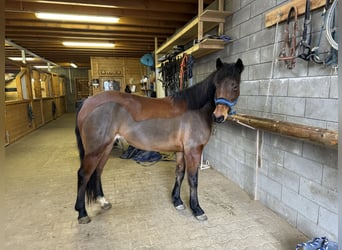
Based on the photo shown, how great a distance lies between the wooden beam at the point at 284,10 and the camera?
171 cm

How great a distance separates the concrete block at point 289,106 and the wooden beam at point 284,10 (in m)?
0.70

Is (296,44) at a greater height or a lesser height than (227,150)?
greater

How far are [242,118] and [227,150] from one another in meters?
0.88

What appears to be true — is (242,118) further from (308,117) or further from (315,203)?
(315,203)

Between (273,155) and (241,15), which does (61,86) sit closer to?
(241,15)

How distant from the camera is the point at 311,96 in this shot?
184 centimetres

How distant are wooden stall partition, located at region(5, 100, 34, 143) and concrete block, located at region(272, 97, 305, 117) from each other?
18.0ft

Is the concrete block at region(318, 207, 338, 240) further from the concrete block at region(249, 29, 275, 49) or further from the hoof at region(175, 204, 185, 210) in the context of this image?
the concrete block at region(249, 29, 275, 49)

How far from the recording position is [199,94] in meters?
2.26

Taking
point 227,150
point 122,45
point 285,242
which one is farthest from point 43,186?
point 122,45

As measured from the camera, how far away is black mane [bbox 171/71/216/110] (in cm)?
217

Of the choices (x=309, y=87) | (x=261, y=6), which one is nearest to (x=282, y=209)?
(x=309, y=87)

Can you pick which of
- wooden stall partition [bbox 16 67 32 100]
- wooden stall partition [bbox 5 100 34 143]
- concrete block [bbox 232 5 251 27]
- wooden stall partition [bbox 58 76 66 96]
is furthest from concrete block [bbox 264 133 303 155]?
wooden stall partition [bbox 58 76 66 96]

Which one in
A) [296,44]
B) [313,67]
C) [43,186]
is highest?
[296,44]
